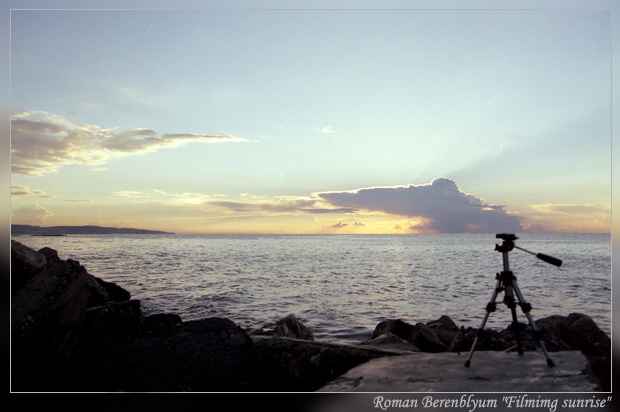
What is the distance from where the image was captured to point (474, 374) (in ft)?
16.0

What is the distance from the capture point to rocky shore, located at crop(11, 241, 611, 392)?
19.9ft

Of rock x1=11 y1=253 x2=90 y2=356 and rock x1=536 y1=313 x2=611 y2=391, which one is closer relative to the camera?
rock x1=11 y1=253 x2=90 y2=356

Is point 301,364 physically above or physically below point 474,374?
below

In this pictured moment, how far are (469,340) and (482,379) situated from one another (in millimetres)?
3457

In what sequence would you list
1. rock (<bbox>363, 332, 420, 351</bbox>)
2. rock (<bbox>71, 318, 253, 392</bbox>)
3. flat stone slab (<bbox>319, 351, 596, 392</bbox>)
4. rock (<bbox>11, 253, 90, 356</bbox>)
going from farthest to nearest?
rock (<bbox>363, 332, 420, 351</bbox>) < rock (<bbox>11, 253, 90, 356</bbox>) < rock (<bbox>71, 318, 253, 392</bbox>) < flat stone slab (<bbox>319, 351, 596, 392</bbox>)

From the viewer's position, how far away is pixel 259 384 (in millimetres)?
6297

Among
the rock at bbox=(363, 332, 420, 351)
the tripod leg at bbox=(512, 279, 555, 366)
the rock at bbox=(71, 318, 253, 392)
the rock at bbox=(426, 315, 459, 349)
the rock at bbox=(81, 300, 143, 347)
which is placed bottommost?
the rock at bbox=(426, 315, 459, 349)

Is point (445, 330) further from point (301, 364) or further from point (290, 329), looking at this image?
point (301, 364)

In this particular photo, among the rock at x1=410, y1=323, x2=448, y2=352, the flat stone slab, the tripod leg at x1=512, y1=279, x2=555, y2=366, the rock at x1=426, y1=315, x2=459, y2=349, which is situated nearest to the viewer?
the flat stone slab

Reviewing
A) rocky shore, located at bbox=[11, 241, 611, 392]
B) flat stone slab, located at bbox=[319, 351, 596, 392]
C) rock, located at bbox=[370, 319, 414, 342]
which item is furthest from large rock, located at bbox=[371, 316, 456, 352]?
flat stone slab, located at bbox=[319, 351, 596, 392]

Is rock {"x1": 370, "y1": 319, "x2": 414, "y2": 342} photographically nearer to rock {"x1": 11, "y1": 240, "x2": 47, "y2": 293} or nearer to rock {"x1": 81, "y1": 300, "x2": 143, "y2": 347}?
rock {"x1": 81, "y1": 300, "x2": 143, "y2": 347}

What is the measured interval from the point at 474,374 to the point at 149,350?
4748 millimetres

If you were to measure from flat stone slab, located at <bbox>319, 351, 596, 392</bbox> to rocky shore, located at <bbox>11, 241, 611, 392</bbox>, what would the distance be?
0.45 m

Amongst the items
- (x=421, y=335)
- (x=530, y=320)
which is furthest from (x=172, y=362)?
(x=421, y=335)
